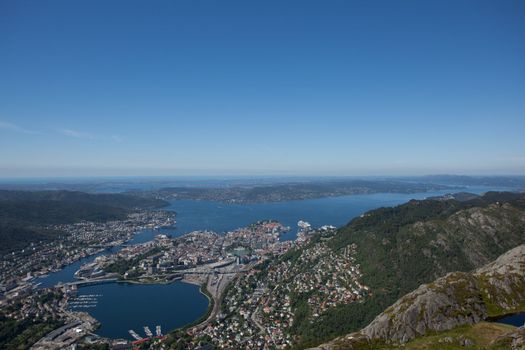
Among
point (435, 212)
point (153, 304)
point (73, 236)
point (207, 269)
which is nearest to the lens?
point (153, 304)

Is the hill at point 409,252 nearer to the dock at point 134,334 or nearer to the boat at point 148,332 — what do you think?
the boat at point 148,332

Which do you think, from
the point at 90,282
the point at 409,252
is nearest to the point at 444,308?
the point at 409,252

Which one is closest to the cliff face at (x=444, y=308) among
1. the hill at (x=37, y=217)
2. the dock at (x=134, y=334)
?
the dock at (x=134, y=334)

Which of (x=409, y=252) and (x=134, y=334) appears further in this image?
(x=409, y=252)

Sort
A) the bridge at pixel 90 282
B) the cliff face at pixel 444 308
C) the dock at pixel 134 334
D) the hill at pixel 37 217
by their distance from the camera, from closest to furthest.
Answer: the cliff face at pixel 444 308 → the dock at pixel 134 334 → the bridge at pixel 90 282 → the hill at pixel 37 217

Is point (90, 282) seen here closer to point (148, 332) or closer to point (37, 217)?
point (148, 332)

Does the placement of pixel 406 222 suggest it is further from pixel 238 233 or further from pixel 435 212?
pixel 238 233

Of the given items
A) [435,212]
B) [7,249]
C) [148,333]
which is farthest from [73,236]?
[435,212]

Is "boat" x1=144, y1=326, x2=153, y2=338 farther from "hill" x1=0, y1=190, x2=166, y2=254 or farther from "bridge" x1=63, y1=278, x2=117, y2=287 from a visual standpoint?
"hill" x1=0, y1=190, x2=166, y2=254

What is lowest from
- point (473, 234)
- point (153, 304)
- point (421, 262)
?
point (153, 304)
